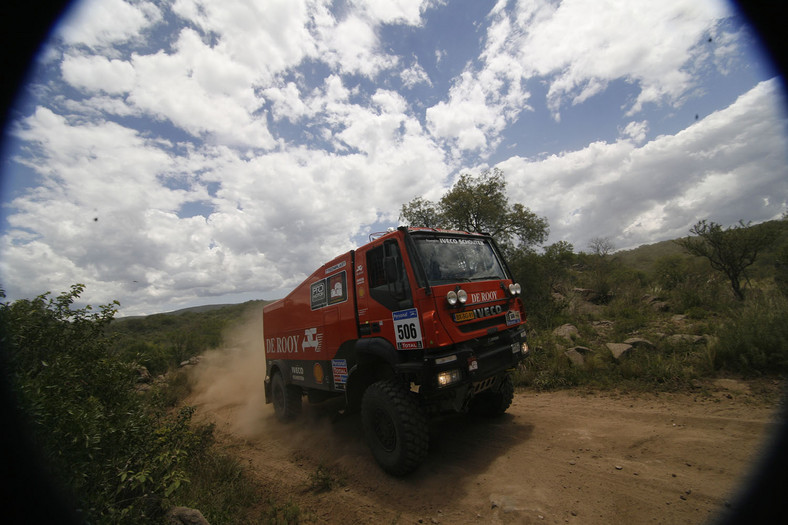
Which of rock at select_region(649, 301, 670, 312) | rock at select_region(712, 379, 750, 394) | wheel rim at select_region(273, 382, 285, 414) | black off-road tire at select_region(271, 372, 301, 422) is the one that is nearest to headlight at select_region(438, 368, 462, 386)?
rock at select_region(712, 379, 750, 394)

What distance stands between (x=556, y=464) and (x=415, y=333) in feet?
7.16

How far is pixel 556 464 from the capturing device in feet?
12.3

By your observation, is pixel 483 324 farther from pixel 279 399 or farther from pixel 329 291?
pixel 279 399

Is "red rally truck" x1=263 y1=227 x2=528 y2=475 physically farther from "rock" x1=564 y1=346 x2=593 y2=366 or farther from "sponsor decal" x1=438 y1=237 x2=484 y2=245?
"rock" x1=564 y1=346 x2=593 y2=366

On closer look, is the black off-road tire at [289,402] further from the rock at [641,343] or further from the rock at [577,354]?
the rock at [641,343]

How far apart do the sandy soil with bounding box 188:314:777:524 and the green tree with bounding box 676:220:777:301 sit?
10393 mm

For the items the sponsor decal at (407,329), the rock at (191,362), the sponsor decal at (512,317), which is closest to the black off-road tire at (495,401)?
the sponsor decal at (512,317)

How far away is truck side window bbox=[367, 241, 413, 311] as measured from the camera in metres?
4.13

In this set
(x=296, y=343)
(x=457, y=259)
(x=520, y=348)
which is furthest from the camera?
(x=296, y=343)

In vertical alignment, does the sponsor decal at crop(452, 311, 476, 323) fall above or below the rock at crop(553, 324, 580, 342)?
above

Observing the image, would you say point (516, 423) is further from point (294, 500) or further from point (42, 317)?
point (42, 317)

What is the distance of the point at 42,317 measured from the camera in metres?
3.24

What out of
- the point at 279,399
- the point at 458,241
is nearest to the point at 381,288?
the point at 458,241

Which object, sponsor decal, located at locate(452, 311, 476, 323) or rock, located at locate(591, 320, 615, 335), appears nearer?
sponsor decal, located at locate(452, 311, 476, 323)
